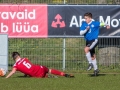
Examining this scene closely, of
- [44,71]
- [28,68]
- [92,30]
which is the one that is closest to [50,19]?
[92,30]

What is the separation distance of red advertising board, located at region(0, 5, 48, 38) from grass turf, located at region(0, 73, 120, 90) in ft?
14.3

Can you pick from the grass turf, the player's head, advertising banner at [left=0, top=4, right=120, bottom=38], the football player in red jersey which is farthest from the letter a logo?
the grass turf

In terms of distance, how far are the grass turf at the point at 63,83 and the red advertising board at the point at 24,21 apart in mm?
4346

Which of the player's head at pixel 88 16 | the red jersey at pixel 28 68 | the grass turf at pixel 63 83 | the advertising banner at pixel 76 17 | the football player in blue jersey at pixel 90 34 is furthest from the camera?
the advertising banner at pixel 76 17

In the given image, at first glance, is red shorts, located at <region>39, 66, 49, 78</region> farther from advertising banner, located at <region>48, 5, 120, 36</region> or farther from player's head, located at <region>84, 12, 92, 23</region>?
advertising banner, located at <region>48, 5, 120, 36</region>

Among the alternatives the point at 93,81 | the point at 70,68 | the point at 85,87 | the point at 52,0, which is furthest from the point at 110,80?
the point at 52,0

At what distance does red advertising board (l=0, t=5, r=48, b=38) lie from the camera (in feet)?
65.3

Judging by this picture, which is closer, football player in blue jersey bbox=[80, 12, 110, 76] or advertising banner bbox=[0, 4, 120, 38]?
football player in blue jersey bbox=[80, 12, 110, 76]

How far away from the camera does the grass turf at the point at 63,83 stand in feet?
44.3

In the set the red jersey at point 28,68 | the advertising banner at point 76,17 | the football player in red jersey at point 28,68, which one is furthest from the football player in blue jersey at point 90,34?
the advertising banner at point 76,17

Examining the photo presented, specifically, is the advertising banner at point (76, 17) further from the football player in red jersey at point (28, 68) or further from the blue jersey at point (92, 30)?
the football player in red jersey at point (28, 68)

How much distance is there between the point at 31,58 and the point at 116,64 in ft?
10.8

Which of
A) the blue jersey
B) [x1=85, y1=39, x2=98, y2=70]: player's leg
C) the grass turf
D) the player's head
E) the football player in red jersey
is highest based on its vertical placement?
the player's head

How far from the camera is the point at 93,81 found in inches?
596
